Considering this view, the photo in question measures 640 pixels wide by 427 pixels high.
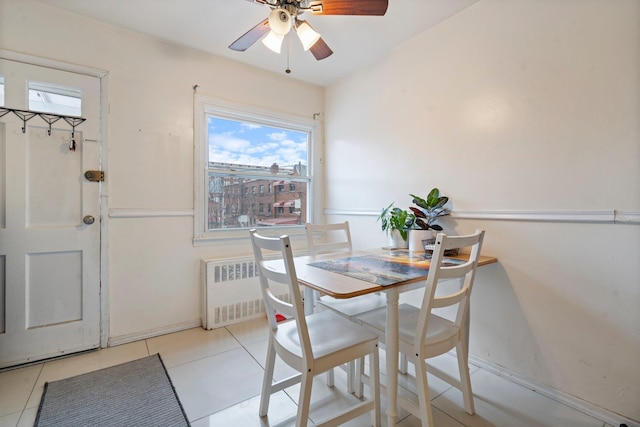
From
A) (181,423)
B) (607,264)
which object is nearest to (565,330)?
(607,264)

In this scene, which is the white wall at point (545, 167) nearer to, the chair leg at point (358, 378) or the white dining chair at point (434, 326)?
the white dining chair at point (434, 326)

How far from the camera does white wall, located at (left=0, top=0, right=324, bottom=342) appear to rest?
2.05 m

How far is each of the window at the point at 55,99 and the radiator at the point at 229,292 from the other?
4.88 feet

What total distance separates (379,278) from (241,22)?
2091 millimetres

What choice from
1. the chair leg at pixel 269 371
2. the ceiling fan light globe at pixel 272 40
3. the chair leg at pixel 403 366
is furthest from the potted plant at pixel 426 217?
the ceiling fan light globe at pixel 272 40

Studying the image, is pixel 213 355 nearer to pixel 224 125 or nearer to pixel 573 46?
pixel 224 125

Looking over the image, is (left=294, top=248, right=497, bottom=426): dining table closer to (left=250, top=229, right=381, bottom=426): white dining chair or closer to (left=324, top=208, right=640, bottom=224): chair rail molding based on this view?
(left=250, top=229, right=381, bottom=426): white dining chair

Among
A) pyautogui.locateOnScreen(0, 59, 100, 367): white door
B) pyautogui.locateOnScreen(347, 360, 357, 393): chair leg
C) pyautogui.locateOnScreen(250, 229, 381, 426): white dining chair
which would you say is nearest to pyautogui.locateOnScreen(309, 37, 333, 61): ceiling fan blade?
pyautogui.locateOnScreen(250, 229, 381, 426): white dining chair

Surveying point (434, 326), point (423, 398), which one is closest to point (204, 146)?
point (434, 326)

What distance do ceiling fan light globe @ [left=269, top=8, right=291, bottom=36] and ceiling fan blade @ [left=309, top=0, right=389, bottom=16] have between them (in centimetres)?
15

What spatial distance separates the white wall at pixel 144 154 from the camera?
6.74ft

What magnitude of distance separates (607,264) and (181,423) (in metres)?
2.29

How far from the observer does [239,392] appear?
1.67 m

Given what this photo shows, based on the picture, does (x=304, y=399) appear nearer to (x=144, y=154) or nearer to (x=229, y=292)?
(x=229, y=292)
